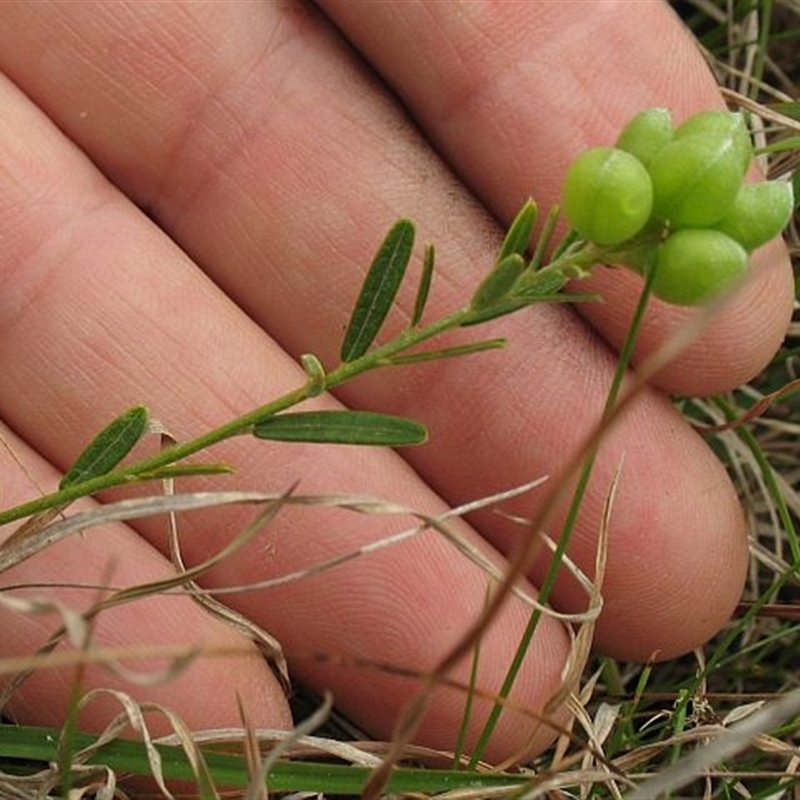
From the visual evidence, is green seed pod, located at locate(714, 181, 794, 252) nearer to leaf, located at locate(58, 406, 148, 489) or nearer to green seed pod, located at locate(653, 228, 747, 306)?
green seed pod, located at locate(653, 228, 747, 306)

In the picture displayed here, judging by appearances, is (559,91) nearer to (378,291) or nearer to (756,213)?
(378,291)

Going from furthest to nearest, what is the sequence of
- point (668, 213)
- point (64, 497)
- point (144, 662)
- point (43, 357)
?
point (43, 357), point (144, 662), point (64, 497), point (668, 213)

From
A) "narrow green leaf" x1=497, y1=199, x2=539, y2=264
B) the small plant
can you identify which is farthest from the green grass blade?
"narrow green leaf" x1=497, y1=199, x2=539, y2=264

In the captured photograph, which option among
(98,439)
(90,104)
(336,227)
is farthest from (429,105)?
(98,439)

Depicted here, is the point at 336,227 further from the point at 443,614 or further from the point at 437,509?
the point at 443,614

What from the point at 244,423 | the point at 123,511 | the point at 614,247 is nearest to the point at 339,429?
the point at 244,423

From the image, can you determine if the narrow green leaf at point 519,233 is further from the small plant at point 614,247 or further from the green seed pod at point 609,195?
the green seed pod at point 609,195
